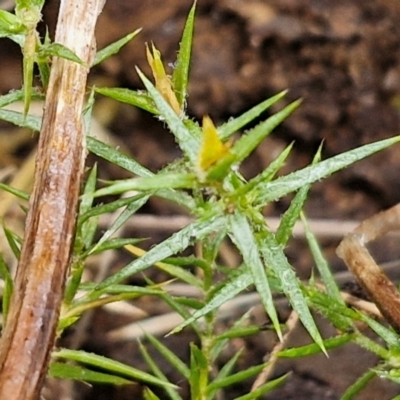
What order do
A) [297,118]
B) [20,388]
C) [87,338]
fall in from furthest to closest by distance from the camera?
[297,118]
[87,338]
[20,388]

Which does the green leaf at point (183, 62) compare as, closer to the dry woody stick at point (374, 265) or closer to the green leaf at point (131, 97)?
the green leaf at point (131, 97)

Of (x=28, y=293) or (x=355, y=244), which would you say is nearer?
(x=28, y=293)

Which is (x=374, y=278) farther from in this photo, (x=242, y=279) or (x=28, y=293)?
(x=28, y=293)

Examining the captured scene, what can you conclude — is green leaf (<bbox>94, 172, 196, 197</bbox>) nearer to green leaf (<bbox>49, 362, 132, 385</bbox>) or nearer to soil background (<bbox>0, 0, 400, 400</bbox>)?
green leaf (<bbox>49, 362, 132, 385</bbox>)

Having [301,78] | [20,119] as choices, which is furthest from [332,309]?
[301,78]

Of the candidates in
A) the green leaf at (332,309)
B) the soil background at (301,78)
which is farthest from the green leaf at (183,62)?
the soil background at (301,78)

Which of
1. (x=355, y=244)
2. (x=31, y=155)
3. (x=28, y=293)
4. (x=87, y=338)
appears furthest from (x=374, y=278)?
(x=31, y=155)
